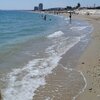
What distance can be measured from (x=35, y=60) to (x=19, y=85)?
17.2 ft

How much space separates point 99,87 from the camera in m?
10.9

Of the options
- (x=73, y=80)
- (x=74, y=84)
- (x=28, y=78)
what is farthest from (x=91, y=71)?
Result: (x=28, y=78)

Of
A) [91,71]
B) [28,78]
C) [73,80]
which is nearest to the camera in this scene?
[73,80]

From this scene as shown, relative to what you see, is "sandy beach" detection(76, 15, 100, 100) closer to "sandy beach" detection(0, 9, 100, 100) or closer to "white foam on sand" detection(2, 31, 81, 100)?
"sandy beach" detection(0, 9, 100, 100)

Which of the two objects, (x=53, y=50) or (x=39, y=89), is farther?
(x=53, y=50)

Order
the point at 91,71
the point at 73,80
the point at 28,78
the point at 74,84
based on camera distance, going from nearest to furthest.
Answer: the point at 74,84, the point at 73,80, the point at 28,78, the point at 91,71

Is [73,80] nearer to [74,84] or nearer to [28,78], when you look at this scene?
[74,84]

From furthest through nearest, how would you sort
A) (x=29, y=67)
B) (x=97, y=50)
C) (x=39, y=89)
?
1. (x=97, y=50)
2. (x=29, y=67)
3. (x=39, y=89)

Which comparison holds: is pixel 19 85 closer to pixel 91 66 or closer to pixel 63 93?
pixel 63 93

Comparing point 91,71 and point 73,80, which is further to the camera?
point 91,71

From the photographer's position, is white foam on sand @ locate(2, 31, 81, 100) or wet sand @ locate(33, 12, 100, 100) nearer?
wet sand @ locate(33, 12, 100, 100)

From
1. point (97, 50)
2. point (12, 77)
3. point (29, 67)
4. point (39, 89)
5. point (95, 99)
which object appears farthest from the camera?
point (97, 50)

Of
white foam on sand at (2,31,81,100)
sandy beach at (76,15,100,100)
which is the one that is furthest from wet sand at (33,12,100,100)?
white foam on sand at (2,31,81,100)

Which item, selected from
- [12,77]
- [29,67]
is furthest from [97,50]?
[12,77]
